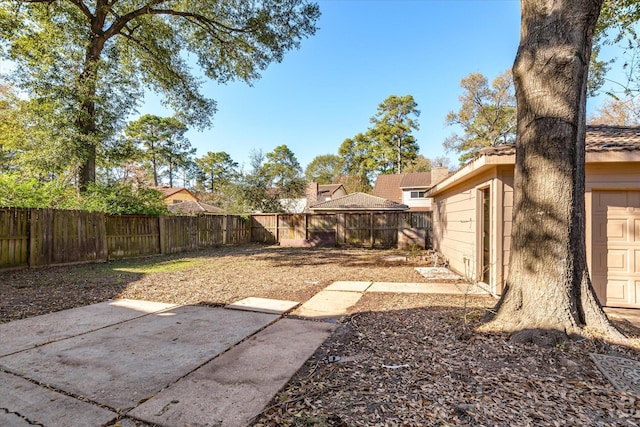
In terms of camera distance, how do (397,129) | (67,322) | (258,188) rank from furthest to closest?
(397,129), (258,188), (67,322)

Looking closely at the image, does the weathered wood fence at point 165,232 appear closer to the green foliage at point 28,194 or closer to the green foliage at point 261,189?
the green foliage at point 28,194

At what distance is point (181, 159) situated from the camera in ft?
109

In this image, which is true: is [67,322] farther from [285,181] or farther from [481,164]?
[285,181]

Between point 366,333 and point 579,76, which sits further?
point 366,333

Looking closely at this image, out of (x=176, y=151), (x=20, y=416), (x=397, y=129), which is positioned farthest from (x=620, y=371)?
(x=176, y=151)

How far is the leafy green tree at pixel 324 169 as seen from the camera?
130 ft

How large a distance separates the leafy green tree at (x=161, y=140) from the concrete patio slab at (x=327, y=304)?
2866 centimetres

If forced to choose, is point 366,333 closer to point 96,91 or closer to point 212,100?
point 96,91

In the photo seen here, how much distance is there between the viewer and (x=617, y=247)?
428cm

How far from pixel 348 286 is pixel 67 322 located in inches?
161

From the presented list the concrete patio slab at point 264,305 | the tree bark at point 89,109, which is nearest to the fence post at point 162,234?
the tree bark at point 89,109

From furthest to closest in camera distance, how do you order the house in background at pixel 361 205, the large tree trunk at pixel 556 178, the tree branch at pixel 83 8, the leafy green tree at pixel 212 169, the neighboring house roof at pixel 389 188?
the leafy green tree at pixel 212 169, the neighboring house roof at pixel 389 188, the house in background at pixel 361 205, the tree branch at pixel 83 8, the large tree trunk at pixel 556 178

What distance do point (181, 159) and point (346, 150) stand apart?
1900cm

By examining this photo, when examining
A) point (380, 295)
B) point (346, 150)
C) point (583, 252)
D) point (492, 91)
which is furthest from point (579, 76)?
point (346, 150)
